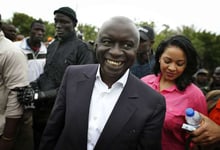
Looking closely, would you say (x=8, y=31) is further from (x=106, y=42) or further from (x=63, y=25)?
(x=106, y=42)

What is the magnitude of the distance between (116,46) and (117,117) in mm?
390

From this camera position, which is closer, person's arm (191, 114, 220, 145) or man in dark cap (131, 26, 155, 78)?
person's arm (191, 114, 220, 145)

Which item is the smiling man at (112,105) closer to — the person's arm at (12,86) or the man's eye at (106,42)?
the man's eye at (106,42)

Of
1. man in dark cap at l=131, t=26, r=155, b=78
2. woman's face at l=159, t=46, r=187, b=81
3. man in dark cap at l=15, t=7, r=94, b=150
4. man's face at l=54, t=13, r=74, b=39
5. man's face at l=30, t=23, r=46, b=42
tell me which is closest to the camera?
woman's face at l=159, t=46, r=187, b=81

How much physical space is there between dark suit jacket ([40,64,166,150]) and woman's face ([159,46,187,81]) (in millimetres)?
527

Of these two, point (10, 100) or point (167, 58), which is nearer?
point (167, 58)

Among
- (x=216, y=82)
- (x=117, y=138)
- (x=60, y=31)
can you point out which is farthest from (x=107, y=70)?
(x=216, y=82)

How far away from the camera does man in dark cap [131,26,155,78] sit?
10.8ft

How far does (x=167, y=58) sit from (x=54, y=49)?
1439mm

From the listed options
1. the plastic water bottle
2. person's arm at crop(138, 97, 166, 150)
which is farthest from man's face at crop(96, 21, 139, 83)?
the plastic water bottle

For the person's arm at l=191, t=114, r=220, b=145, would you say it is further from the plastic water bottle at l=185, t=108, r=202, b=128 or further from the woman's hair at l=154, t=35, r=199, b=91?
the woman's hair at l=154, t=35, r=199, b=91

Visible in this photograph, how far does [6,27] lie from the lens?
5.33m

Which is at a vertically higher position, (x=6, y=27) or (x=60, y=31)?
(x=60, y=31)

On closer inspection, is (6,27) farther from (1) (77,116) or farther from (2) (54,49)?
(1) (77,116)
